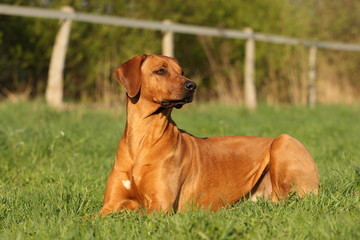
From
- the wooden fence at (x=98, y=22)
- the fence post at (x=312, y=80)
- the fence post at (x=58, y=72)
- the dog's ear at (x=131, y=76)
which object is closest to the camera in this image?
the dog's ear at (x=131, y=76)

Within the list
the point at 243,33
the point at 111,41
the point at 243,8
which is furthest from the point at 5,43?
the point at 243,8

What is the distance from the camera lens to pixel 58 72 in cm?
1004

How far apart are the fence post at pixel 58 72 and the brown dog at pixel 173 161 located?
5.64m

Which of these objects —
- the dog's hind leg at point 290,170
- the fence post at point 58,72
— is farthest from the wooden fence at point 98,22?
the dog's hind leg at point 290,170

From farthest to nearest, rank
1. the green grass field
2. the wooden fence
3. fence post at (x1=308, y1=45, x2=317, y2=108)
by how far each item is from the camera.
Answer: fence post at (x1=308, y1=45, x2=317, y2=108) → the wooden fence → the green grass field

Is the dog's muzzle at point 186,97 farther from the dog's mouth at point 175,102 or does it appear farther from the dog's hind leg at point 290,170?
the dog's hind leg at point 290,170

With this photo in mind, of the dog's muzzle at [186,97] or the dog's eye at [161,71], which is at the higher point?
the dog's eye at [161,71]

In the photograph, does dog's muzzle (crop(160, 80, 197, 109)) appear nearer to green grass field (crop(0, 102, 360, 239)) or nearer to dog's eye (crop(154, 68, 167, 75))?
dog's eye (crop(154, 68, 167, 75))

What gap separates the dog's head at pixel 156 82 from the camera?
4.25m

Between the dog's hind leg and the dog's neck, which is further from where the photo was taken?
the dog's hind leg

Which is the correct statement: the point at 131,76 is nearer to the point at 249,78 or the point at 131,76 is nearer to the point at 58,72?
the point at 58,72

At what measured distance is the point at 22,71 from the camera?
41.6 feet

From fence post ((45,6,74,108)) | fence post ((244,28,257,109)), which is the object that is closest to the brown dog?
fence post ((45,6,74,108))

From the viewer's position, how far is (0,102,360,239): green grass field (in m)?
3.33
